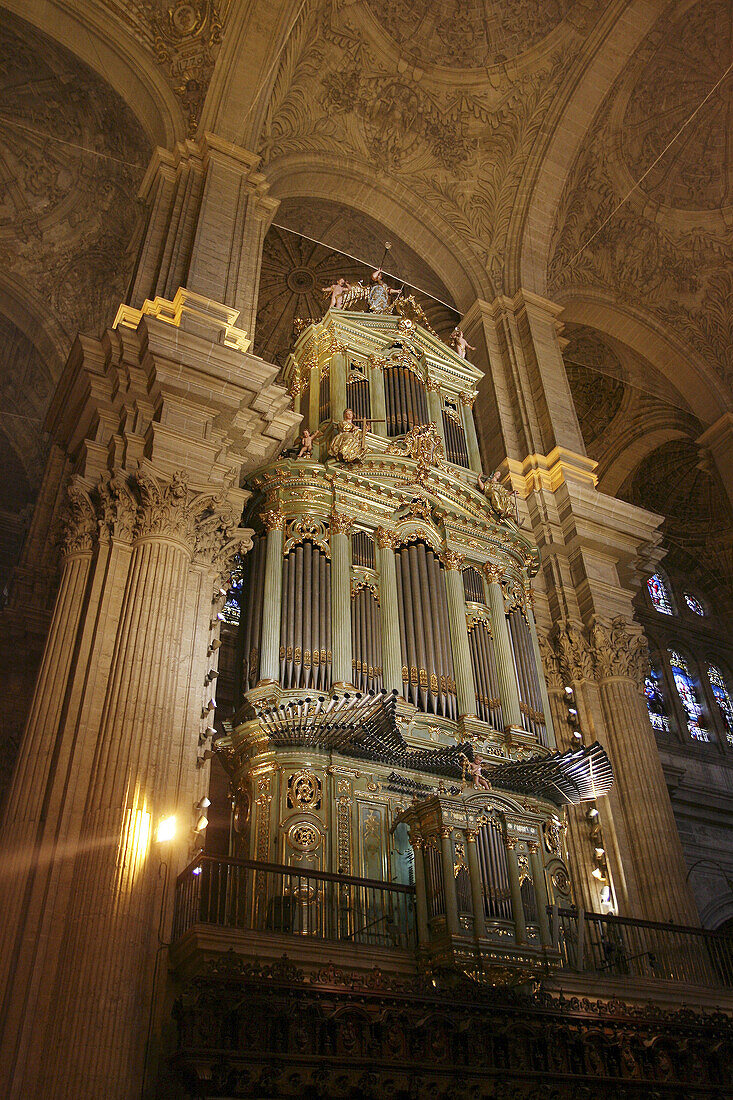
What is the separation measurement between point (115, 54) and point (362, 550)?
11.6 m

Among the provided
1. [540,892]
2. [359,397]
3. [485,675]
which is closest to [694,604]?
[359,397]

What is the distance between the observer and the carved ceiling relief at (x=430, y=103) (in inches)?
754

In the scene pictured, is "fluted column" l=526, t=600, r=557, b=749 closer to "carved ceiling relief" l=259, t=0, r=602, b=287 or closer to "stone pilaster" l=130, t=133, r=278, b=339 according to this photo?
"stone pilaster" l=130, t=133, r=278, b=339

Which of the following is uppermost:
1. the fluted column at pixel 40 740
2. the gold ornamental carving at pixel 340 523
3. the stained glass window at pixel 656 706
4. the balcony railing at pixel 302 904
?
the stained glass window at pixel 656 706

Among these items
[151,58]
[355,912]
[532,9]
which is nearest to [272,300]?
[151,58]

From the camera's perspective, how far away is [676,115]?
21125 millimetres

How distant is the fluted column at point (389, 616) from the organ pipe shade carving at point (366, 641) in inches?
3.4

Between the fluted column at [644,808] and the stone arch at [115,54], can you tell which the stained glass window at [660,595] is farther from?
the stone arch at [115,54]

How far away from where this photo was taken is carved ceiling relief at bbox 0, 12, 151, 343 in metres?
17.7

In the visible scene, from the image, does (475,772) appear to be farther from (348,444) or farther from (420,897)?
(348,444)

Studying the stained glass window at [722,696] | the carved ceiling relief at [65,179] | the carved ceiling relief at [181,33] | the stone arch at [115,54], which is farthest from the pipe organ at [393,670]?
the stained glass window at [722,696]

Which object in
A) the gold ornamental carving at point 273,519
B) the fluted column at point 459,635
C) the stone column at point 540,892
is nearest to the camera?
the stone column at point 540,892

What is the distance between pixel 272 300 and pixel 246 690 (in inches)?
587

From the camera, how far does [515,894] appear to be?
970 centimetres
